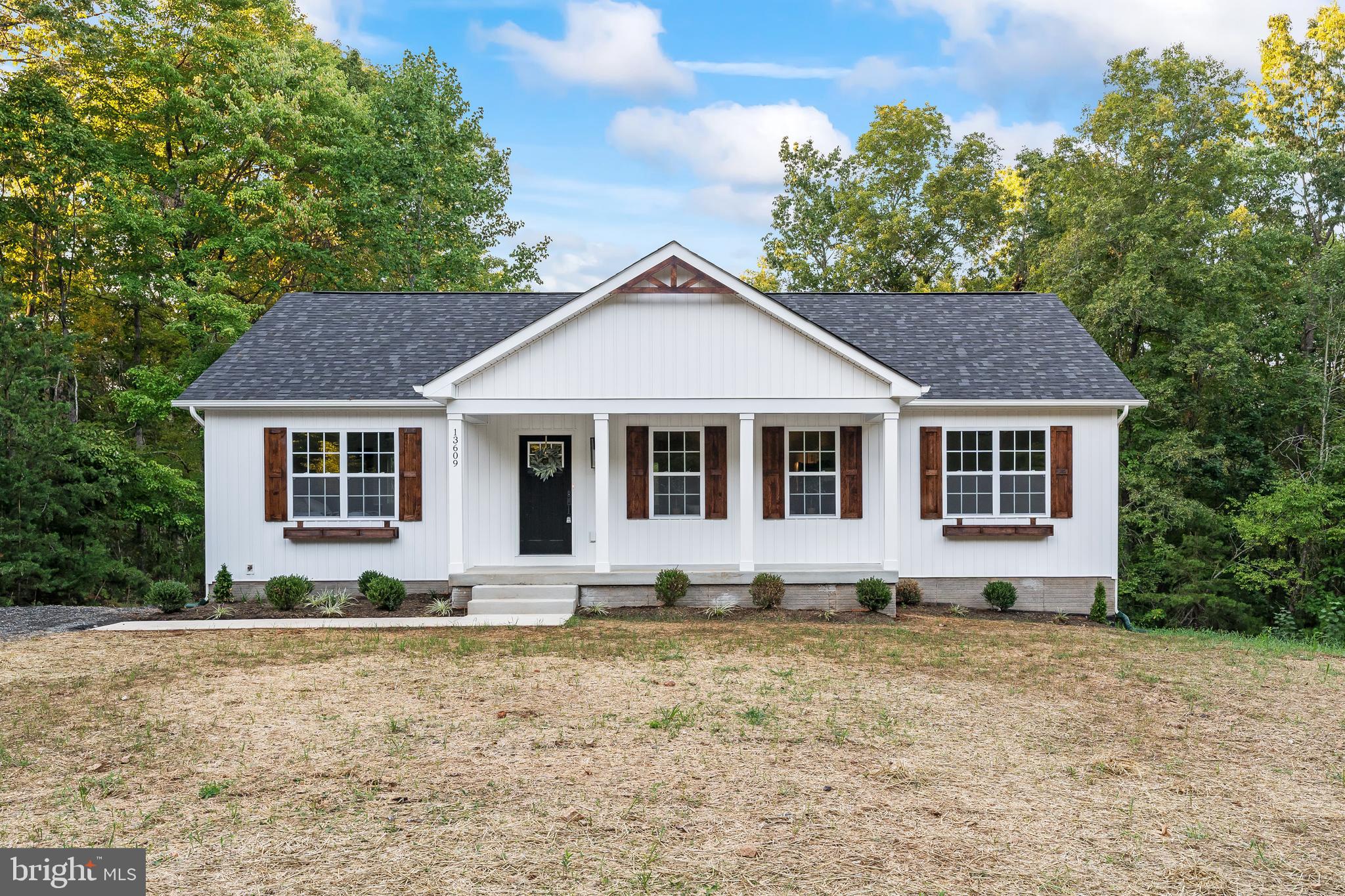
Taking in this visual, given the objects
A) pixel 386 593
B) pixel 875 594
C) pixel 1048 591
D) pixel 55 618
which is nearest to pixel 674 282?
pixel 875 594

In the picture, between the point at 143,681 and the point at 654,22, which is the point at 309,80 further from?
the point at 143,681

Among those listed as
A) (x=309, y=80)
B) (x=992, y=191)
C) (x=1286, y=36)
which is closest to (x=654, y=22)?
(x=309, y=80)

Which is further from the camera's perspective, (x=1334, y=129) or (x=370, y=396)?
(x=1334, y=129)

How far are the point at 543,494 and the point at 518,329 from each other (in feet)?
9.42

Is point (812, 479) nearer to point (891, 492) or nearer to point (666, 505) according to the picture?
point (891, 492)

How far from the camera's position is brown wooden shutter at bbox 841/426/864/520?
→ 43.7ft

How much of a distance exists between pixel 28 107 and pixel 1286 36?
2865 centimetres

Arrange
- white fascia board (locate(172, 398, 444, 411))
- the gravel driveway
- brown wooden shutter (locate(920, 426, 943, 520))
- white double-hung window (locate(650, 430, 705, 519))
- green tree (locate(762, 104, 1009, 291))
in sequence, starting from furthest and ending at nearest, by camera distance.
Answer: green tree (locate(762, 104, 1009, 291))
white double-hung window (locate(650, 430, 705, 519))
brown wooden shutter (locate(920, 426, 943, 520))
white fascia board (locate(172, 398, 444, 411))
the gravel driveway

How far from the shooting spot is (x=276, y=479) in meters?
13.0

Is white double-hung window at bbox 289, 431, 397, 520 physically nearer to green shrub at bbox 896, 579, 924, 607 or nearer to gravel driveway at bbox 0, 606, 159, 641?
gravel driveway at bbox 0, 606, 159, 641

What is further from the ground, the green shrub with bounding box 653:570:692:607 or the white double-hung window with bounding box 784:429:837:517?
the white double-hung window with bounding box 784:429:837:517

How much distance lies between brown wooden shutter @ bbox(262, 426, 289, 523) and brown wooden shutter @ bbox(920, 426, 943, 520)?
33.4ft

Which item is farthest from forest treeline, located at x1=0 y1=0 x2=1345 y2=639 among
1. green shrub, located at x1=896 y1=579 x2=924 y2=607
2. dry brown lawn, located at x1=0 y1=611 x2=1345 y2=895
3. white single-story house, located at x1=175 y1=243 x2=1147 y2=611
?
dry brown lawn, located at x1=0 y1=611 x2=1345 y2=895

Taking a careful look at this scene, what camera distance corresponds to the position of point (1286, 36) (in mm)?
20594
